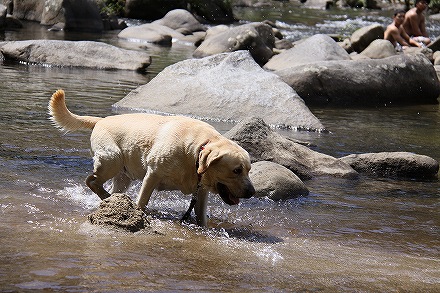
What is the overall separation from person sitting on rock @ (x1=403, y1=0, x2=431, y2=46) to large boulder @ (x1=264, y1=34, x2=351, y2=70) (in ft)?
18.2

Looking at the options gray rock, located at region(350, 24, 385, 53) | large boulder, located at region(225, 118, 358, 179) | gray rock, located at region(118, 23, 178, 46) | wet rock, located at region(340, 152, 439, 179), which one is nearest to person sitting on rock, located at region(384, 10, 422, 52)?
gray rock, located at region(350, 24, 385, 53)

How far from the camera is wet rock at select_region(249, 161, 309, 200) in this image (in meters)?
8.31

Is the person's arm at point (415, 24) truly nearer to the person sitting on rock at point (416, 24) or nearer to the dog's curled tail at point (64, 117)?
Answer: the person sitting on rock at point (416, 24)

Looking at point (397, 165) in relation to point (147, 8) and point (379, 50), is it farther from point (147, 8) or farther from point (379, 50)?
point (147, 8)

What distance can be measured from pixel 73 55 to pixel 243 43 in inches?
195

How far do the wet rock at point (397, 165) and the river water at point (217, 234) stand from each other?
0.74 feet

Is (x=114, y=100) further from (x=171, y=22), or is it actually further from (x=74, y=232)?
(x=171, y=22)

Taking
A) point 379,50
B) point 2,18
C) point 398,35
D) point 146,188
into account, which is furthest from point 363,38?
point 146,188

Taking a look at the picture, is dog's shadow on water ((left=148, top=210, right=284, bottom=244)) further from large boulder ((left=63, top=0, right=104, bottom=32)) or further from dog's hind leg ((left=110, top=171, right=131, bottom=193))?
large boulder ((left=63, top=0, right=104, bottom=32))

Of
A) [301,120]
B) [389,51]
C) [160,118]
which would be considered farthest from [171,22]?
[160,118]

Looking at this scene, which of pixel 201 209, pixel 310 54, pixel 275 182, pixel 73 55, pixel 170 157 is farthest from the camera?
pixel 73 55

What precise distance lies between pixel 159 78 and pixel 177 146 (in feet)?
23.9

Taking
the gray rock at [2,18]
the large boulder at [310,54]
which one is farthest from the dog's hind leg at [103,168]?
the gray rock at [2,18]

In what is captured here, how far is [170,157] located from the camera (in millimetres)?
6402
